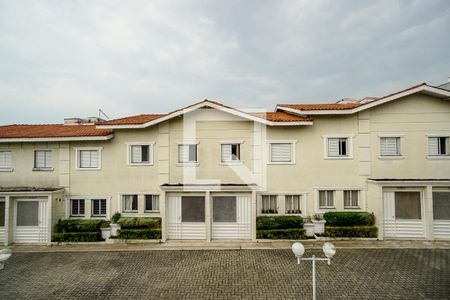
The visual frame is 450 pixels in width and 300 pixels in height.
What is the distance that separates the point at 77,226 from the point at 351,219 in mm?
15762

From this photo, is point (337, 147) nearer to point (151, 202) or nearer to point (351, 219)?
point (351, 219)

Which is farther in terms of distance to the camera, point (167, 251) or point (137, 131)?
point (137, 131)

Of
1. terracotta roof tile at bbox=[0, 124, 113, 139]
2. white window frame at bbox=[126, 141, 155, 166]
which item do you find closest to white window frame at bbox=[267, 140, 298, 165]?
white window frame at bbox=[126, 141, 155, 166]

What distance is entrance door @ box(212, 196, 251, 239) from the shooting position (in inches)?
543

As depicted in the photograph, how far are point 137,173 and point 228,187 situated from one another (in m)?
5.94

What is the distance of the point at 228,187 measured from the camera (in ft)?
44.2

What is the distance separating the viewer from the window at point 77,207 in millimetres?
15094

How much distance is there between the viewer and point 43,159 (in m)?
15.3

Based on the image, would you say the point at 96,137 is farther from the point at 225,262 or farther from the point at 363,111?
the point at 363,111

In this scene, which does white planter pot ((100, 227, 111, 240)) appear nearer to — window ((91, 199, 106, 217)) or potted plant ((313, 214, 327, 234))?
window ((91, 199, 106, 217))

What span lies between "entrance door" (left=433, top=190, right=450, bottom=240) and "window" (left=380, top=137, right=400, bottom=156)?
3012mm

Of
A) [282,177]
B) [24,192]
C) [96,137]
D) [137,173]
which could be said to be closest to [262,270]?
[282,177]

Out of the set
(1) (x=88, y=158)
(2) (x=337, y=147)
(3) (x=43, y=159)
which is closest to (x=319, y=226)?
(2) (x=337, y=147)

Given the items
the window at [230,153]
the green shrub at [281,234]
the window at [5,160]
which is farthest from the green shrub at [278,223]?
the window at [5,160]
